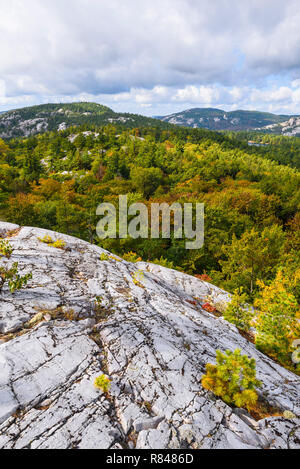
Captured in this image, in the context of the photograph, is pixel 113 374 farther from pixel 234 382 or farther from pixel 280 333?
pixel 280 333

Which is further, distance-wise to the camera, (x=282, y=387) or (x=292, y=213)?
(x=292, y=213)

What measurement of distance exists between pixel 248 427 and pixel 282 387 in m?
2.95

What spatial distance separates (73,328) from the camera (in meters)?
6.50

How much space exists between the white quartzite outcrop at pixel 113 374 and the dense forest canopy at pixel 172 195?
10899 mm

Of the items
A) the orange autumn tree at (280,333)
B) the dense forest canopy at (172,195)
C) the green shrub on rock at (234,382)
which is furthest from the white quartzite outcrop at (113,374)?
the dense forest canopy at (172,195)

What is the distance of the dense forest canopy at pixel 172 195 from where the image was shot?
2122 cm

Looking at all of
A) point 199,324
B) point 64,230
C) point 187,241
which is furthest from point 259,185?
point 199,324

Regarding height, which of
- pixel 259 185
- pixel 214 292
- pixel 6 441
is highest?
pixel 259 185

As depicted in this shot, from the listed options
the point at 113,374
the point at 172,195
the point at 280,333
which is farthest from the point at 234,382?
the point at 172,195

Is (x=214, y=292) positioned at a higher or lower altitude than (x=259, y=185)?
lower

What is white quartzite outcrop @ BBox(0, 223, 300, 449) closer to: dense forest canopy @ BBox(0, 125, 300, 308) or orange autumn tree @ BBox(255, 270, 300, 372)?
orange autumn tree @ BBox(255, 270, 300, 372)

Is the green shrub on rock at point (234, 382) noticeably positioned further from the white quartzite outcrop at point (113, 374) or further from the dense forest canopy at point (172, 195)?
the dense forest canopy at point (172, 195)
